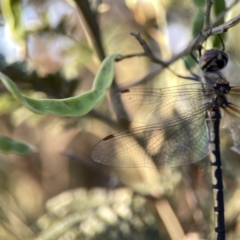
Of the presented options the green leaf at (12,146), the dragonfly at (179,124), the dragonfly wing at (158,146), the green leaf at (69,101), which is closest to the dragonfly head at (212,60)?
the dragonfly at (179,124)

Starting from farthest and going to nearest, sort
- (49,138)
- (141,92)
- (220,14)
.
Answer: (49,138)
(141,92)
(220,14)

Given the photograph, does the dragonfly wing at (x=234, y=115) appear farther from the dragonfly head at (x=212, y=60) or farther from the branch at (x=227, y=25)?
the branch at (x=227, y=25)

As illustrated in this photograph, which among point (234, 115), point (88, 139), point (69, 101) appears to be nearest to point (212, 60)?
point (234, 115)

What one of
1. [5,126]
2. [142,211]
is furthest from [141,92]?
[5,126]

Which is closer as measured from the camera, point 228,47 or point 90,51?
point 90,51

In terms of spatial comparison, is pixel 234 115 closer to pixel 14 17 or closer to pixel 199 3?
pixel 199 3

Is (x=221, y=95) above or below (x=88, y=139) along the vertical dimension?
above

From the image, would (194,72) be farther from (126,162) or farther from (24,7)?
(24,7)
